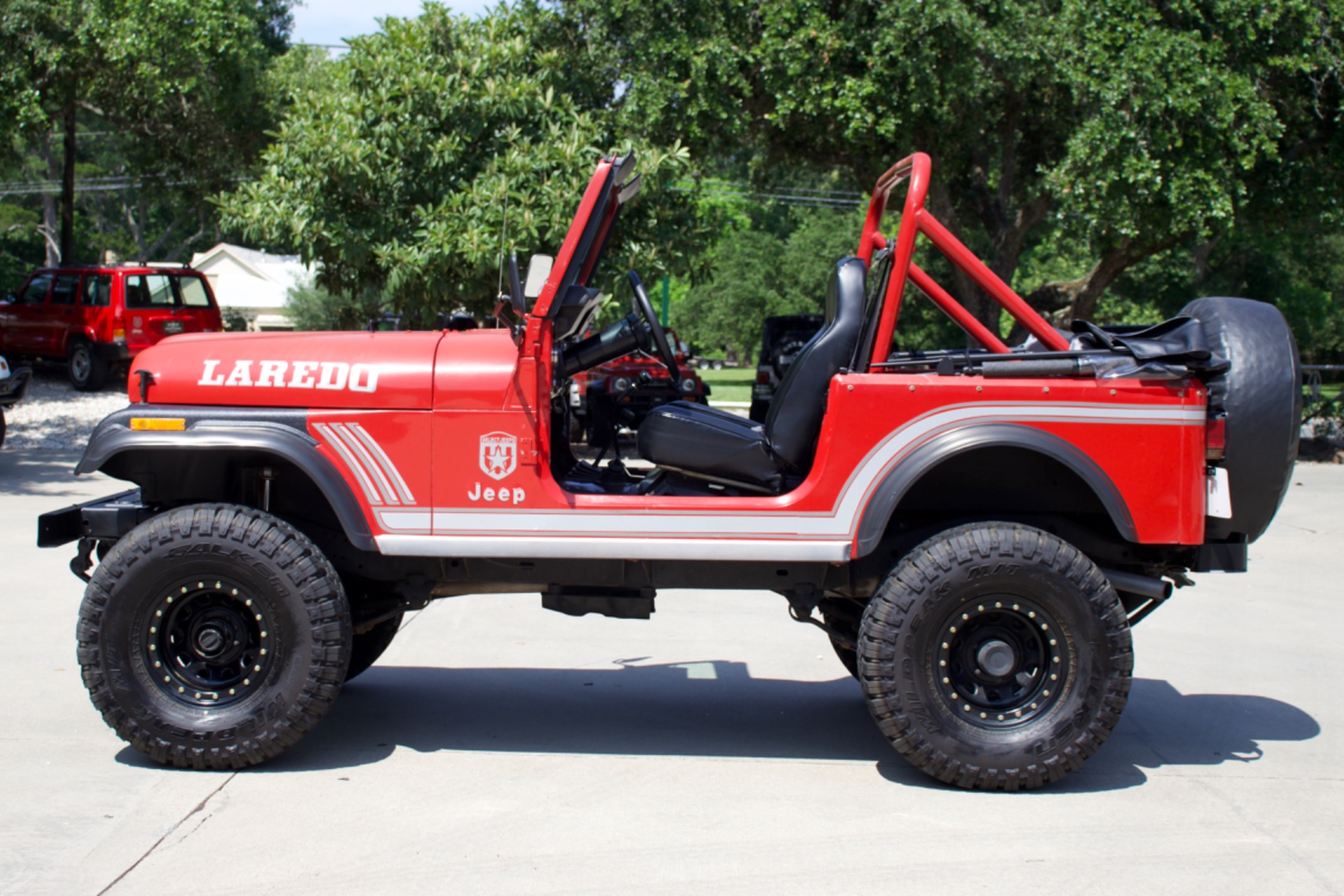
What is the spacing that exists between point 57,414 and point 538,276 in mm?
14372

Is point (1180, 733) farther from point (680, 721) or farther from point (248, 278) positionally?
point (248, 278)

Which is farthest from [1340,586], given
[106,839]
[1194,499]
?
[106,839]

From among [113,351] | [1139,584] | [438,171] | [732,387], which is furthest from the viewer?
[732,387]

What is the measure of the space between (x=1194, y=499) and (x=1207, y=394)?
37 centimetres

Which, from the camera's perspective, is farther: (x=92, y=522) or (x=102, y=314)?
(x=102, y=314)

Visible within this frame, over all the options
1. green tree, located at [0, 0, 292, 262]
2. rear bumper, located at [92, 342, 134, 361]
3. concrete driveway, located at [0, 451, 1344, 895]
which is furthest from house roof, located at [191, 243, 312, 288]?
concrete driveway, located at [0, 451, 1344, 895]

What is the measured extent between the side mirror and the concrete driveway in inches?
68.1

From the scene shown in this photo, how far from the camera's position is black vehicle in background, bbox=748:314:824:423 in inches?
704

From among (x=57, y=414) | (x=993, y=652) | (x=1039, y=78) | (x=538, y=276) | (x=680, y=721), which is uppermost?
(x=1039, y=78)

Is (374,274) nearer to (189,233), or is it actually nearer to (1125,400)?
(1125,400)

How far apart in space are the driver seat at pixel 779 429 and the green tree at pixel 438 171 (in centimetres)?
752

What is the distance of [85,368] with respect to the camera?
18.3 m

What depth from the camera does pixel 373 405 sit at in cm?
427

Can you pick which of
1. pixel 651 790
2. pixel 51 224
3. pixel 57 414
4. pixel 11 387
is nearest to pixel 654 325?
pixel 651 790
